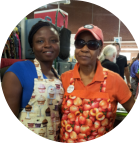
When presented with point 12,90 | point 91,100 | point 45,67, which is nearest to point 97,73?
point 91,100

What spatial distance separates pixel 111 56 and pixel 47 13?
1.85 feet

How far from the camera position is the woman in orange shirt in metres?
0.64

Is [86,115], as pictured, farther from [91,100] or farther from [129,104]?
[129,104]

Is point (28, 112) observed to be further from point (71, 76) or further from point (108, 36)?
point (108, 36)

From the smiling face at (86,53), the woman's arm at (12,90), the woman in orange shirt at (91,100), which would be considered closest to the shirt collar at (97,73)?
the woman in orange shirt at (91,100)

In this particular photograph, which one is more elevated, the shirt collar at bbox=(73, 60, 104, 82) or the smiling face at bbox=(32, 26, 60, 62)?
the smiling face at bbox=(32, 26, 60, 62)

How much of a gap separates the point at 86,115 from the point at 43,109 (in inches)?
9.8

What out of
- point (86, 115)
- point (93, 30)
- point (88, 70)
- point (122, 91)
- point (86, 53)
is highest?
point (93, 30)

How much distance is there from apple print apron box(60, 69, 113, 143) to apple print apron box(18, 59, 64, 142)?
0.17 feet

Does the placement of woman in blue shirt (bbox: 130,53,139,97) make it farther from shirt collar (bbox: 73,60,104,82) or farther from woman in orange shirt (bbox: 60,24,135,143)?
shirt collar (bbox: 73,60,104,82)

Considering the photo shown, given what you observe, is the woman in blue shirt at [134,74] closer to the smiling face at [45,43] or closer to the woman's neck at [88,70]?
the woman's neck at [88,70]

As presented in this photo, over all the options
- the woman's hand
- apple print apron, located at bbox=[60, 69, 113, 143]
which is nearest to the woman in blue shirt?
the woman's hand

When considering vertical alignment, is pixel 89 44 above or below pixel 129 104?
above

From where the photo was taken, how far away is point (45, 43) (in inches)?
24.5
